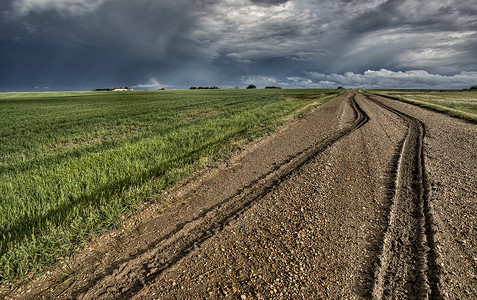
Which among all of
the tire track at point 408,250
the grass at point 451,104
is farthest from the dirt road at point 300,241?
the grass at point 451,104

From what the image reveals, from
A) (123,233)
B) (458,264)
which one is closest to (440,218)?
(458,264)

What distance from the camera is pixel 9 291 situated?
2.69 meters

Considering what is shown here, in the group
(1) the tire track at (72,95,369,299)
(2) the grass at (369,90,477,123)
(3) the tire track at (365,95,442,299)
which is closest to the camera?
(3) the tire track at (365,95,442,299)

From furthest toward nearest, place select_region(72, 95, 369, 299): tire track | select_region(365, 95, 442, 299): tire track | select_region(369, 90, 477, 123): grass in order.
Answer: select_region(369, 90, 477, 123): grass, select_region(72, 95, 369, 299): tire track, select_region(365, 95, 442, 299): tire track

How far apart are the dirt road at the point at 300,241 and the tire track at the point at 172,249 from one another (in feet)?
0.05

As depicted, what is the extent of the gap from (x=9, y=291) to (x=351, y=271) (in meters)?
4.40

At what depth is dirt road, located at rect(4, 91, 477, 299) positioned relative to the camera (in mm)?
2629

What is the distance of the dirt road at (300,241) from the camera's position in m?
2.63

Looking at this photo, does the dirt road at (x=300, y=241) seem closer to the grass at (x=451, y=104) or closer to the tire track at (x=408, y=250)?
the tire track at (x=408, y=250)

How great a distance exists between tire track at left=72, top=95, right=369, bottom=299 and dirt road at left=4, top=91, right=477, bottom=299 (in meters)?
0.02

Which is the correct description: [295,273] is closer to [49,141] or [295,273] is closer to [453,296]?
[453,296]

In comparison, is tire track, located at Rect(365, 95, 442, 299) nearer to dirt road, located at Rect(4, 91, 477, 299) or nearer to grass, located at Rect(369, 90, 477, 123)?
dirt road, located at Rect(4, 91, 477, 299)

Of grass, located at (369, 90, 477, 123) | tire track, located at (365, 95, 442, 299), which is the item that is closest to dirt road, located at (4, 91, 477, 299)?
tire track, located at (365, 95, 442, 299)

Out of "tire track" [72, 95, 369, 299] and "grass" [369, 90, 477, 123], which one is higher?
"grass" [369, 90, 477, 123]
